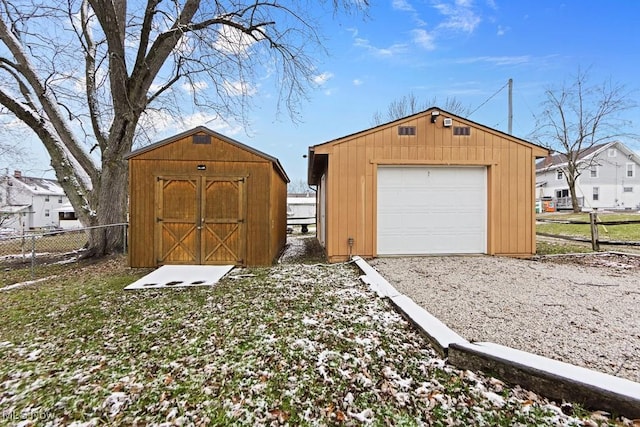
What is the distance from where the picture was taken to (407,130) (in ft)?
22.8

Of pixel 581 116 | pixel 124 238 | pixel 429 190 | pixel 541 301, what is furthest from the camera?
pixel 581 116

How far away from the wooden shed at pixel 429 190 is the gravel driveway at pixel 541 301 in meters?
0.63

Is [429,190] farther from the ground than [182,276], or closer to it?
farther from the ground

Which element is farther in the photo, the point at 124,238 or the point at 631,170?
the point at 631,170

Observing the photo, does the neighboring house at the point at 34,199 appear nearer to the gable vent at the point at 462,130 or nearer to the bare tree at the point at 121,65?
the bare tree at the point at 121,65

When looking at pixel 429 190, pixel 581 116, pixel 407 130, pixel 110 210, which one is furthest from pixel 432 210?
pixel 581 116

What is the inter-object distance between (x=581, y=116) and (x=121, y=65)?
2581 centimetres

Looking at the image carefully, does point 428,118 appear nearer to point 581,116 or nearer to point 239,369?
point 239,369

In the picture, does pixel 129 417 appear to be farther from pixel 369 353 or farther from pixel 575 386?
pixel 575 386

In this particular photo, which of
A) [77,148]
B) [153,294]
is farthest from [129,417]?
[77,148]

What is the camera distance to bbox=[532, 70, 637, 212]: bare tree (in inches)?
741

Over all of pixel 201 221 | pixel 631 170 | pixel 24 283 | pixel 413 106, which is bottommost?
pixel 24 283

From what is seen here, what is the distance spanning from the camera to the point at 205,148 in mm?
6703

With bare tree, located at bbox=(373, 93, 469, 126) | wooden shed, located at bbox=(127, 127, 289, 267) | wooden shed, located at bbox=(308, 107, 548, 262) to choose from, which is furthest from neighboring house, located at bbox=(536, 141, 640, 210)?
wooden shed, located at bbox=(127, 127, 289, 267)
